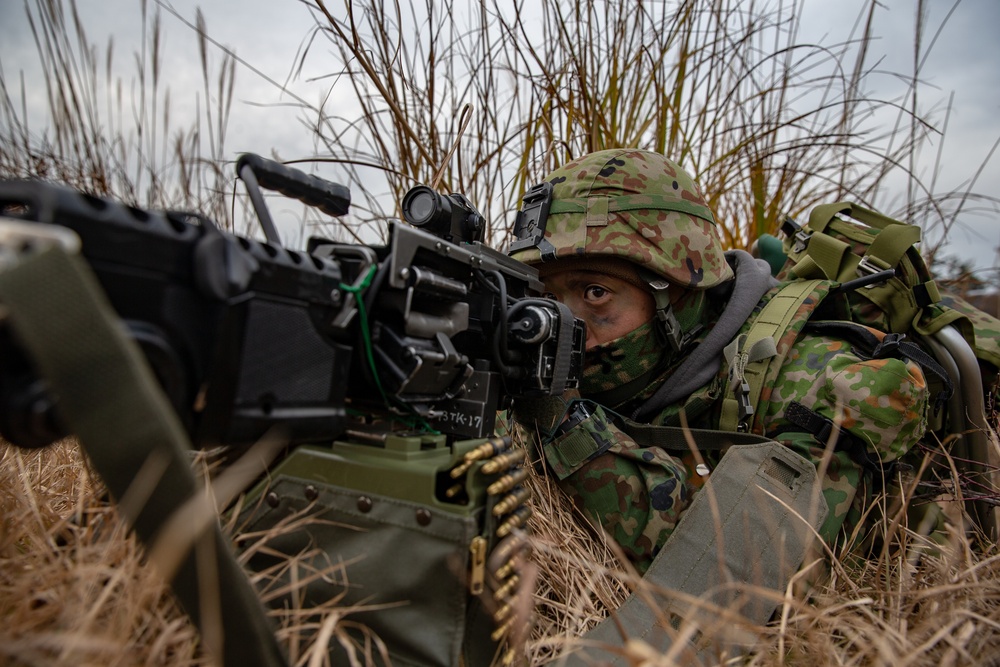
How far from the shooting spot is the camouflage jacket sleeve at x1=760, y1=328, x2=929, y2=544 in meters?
1.67

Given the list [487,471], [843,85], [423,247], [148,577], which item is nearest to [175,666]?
[148,577]

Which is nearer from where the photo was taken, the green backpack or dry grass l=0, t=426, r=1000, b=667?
dry grass l=0, t=426, r=1000, b=667

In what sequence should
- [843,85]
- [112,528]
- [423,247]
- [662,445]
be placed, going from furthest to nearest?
1. [843,85]
2. [662,445]
3. [423,247]
4. [112,528]

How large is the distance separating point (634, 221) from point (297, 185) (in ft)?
4.18

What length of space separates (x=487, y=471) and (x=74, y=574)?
0.65 meters

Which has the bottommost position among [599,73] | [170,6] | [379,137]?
[379,137]

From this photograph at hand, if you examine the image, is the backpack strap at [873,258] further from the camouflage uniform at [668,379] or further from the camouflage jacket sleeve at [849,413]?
the camouflage jacket sleeve at [849,413]

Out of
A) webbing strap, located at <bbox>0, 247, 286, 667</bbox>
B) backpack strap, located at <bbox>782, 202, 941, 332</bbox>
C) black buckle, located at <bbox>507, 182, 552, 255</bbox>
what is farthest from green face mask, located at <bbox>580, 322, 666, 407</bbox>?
webbing strap, located at <bbox>0, 247, 286, 667</bbox>

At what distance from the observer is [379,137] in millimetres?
2445

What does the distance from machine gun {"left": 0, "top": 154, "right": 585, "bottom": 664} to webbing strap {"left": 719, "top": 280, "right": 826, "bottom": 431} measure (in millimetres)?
705

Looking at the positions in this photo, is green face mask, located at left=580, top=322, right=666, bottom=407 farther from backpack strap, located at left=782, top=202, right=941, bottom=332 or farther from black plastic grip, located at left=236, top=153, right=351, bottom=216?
black plastic grip, located at left=236, top=153, right=351, bottom=216

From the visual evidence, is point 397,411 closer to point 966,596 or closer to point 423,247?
point 423,247

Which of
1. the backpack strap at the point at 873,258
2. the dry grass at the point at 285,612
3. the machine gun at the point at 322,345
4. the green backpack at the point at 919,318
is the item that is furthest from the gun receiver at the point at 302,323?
the backpack strap at the point at 873,258

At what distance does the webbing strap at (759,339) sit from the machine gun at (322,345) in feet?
2.31
